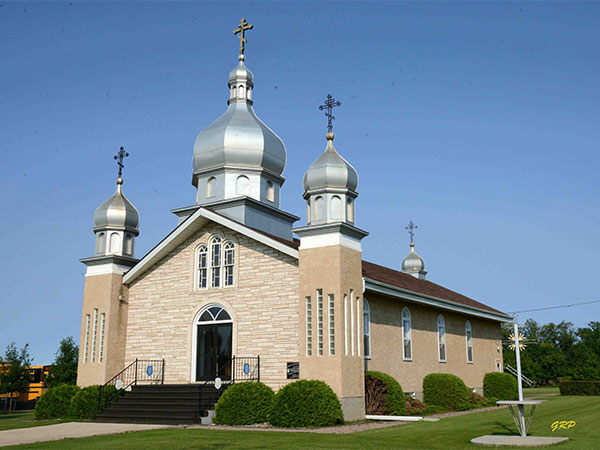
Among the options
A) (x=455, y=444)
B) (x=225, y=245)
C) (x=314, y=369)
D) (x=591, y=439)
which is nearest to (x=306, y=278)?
(x=314, y=369)

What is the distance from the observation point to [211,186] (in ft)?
82.3

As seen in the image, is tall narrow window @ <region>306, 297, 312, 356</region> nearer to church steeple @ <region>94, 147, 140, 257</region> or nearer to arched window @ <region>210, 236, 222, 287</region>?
arched window @ <region>210, 236, 222, 287</region>

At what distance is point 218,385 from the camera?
62.3 ft

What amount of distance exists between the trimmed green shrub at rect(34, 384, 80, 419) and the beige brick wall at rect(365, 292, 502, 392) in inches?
405

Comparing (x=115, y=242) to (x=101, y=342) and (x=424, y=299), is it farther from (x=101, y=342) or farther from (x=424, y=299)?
(x=424, y=299)

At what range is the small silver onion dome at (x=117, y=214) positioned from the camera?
23891 mm

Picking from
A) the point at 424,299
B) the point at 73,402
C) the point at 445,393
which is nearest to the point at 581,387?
the point at 445,393

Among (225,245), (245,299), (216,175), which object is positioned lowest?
(245,299)

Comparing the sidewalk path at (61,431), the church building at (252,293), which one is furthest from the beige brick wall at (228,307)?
the sidewalk path at (61,431)

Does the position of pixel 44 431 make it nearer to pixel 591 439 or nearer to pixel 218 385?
pixel 218 385

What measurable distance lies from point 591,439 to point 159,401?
490 inches

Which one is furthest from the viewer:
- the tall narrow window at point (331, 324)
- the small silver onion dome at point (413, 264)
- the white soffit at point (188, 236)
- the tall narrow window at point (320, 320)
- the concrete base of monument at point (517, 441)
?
the small silver onion dome at point (413, 264)

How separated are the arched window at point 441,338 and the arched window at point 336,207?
952 cm

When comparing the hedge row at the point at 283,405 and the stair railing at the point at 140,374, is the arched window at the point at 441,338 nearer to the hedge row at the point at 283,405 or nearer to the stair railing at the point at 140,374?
the hedge row at the point at 283,405
